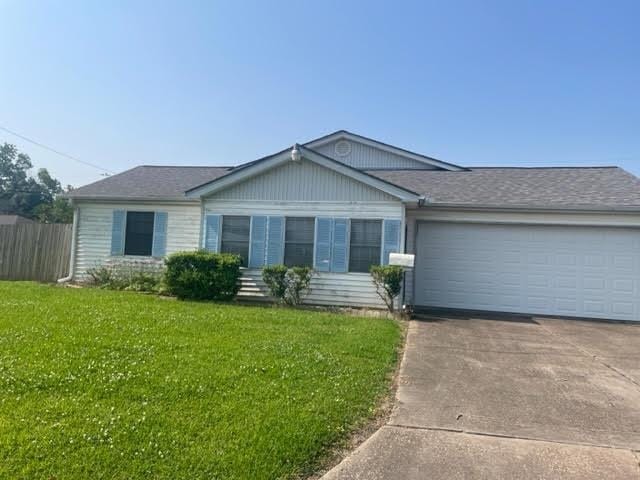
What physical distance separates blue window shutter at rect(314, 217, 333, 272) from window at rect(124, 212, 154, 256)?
195 inches

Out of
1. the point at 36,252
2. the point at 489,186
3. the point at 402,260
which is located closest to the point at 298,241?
the point at 402,260

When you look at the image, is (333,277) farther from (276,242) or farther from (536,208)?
(536,208)

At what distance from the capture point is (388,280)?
30.9ft

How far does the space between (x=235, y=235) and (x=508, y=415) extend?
8.23m

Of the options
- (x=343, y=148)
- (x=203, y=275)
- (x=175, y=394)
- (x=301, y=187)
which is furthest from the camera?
(x=343, y=148)

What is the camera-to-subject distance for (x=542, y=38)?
1095cm

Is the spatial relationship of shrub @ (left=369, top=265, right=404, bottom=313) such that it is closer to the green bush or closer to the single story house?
the single story house

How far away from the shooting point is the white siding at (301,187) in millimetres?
10305

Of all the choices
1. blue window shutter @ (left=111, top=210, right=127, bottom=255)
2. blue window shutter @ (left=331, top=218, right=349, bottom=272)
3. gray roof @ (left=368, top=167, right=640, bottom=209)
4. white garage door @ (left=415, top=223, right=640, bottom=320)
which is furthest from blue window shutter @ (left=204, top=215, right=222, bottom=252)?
gray roof @ (left=368, top=167, right=640, bottom=209)

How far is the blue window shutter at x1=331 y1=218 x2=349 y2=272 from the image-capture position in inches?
405

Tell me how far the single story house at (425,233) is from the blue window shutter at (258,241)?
3cm

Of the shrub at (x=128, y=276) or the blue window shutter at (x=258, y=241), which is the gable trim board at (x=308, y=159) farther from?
the shrub at (x=128, y=276)

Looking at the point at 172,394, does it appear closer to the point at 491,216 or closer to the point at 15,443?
the point at 15,443

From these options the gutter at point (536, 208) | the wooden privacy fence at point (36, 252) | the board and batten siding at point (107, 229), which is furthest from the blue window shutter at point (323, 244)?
the wooden privacy fence at point (36, 252)
